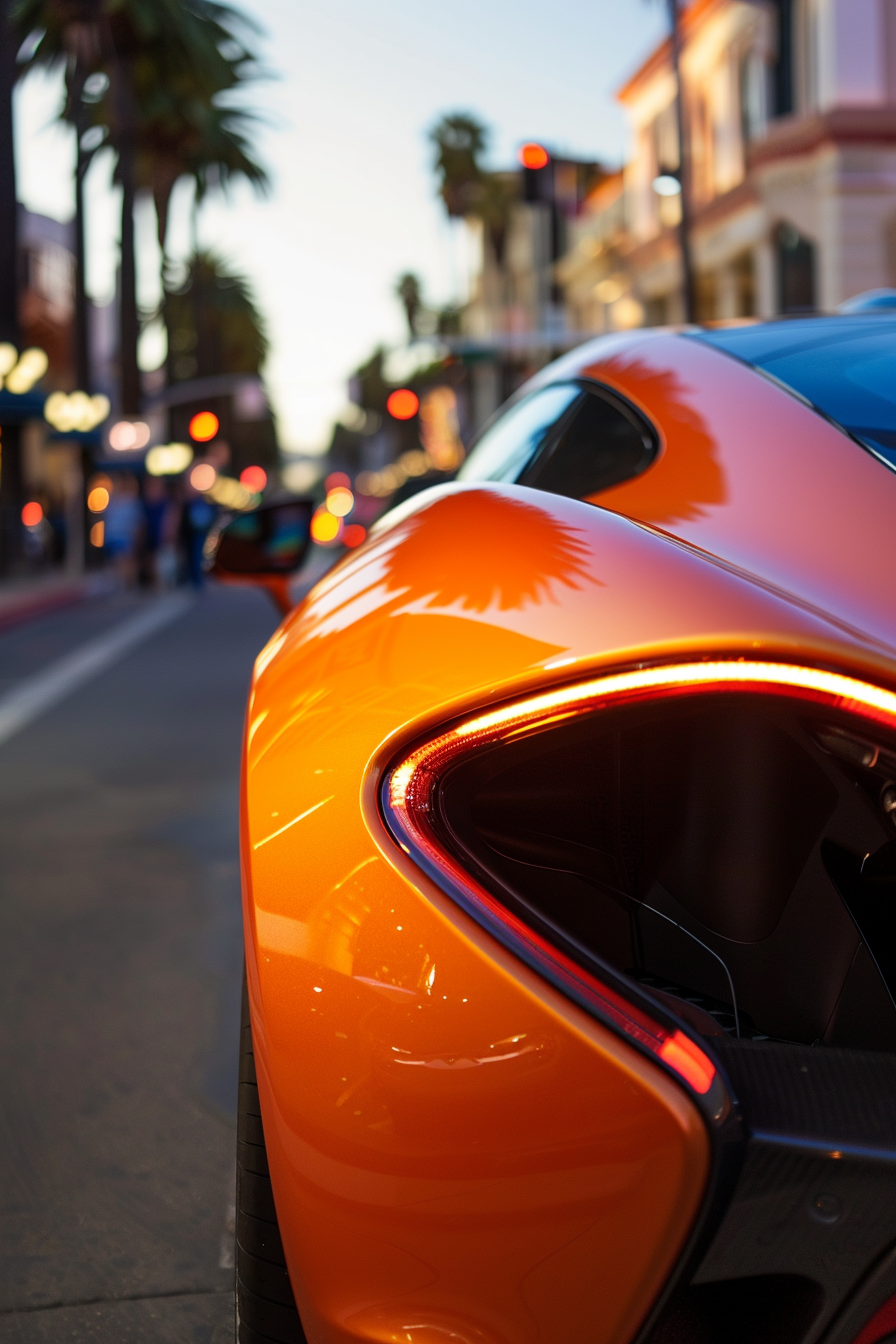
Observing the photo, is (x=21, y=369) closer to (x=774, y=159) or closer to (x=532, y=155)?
(x=532, y=155)

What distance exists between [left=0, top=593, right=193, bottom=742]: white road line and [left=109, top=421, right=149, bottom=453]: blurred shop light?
14275 mm

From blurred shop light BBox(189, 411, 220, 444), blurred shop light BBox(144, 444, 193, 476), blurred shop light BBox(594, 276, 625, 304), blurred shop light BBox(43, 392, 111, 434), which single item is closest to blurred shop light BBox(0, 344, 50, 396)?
blurred shop light BBox(43, 392, 111, 434)

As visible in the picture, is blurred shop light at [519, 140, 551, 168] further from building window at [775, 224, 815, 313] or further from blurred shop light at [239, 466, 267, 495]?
blurred shop light at [239, 466, 267, 495]

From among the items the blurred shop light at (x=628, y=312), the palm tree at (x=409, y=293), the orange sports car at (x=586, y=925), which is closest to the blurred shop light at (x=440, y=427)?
the palm tree at (x=409, y=293)

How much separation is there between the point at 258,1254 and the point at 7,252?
2494cm

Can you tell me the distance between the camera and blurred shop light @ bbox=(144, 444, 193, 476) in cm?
3488

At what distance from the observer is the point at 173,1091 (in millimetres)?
3014

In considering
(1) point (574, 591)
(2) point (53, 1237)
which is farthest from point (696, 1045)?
(2) point (53, 1237)

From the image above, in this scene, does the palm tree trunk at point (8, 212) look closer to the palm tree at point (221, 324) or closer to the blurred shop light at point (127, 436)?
the blurred shop light at point (127, 436)

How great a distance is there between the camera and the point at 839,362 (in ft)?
7.02

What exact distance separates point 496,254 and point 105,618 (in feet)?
187

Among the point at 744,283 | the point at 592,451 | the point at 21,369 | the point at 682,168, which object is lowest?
the point at 592,451

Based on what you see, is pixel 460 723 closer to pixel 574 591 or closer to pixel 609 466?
pixel 574 591

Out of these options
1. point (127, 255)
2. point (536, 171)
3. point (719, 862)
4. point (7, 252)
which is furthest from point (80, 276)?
point (719, 862)
